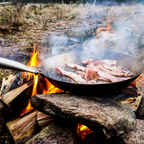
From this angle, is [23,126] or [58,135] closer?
[58,135]

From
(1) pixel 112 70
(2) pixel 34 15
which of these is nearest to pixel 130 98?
(1) pixel 112 70

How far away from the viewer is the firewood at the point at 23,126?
1797 mm

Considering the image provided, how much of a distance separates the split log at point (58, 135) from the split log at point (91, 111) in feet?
0.65

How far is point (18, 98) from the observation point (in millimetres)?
1987

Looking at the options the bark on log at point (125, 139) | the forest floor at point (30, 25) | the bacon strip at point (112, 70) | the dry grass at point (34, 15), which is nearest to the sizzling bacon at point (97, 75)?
the bacon strip at point (112, 70)

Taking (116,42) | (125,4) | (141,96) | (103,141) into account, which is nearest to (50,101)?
(103,141)

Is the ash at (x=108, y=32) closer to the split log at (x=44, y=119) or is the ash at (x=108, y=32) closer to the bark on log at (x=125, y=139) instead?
the split log at (x=44, y=119)

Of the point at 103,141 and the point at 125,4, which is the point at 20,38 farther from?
the point at 125,4

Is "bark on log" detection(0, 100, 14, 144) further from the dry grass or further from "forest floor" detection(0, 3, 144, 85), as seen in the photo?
the dry grass

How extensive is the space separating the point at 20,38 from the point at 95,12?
416 centimetres

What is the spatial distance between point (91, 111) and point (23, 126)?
1143 mm

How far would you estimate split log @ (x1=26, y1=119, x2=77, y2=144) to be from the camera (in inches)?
54.6

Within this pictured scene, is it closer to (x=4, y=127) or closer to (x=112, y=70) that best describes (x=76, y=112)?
(x=112, y=70)

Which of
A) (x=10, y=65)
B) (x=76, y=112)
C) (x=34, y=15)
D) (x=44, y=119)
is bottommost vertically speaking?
(x=44, y=119)
